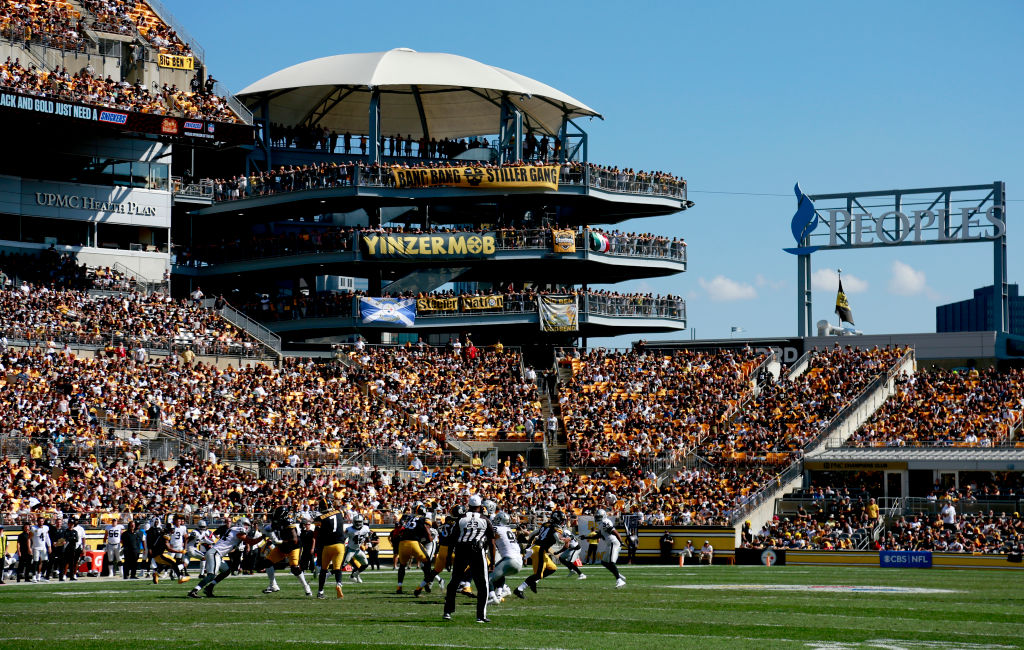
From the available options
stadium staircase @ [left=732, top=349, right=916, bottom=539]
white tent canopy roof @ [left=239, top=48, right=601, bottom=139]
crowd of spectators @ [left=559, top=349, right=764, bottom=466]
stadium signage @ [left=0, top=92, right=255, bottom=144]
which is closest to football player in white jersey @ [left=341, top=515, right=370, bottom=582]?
stadium staircase @ [left=732, top=349, right=916, bottom=539]

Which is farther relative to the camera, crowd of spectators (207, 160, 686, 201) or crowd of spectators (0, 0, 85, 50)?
crowd of spectators (207, 160, 686, 201)

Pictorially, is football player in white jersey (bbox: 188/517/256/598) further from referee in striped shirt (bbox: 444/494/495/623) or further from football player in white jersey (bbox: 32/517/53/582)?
football player in white jersey (bbox: 32/517/53/582)

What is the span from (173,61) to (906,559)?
116 feet

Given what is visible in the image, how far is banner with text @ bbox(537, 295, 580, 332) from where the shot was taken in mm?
55469

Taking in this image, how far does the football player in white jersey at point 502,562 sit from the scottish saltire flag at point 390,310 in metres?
33.8

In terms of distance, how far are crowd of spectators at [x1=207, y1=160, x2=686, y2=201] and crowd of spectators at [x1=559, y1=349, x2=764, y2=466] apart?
24.4ft

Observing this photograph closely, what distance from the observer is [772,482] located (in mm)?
44156

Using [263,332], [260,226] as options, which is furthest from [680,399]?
[260,226]

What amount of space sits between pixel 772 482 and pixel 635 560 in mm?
6448

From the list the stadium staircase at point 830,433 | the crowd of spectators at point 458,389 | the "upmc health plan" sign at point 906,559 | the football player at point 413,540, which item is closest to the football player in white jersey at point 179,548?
the football player at point 413,540

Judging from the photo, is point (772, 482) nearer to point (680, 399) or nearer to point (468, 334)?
point (680, 399)

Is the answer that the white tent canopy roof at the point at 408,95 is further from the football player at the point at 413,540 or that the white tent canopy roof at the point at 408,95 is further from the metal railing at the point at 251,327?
the football player at the point at 413,540

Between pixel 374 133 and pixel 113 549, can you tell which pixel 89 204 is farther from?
pixel 113 549

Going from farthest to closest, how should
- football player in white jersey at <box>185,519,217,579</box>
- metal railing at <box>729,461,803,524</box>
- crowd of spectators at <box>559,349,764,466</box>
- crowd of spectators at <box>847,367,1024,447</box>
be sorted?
1. crowd of spectators at <box>559,349,764,466</box>
2. crowd of spectators at <box>847,367,1024,447</box>
3. metal railing at <box>729,461,803,524</box>
4. football player in white jersey at <box>185,519,217,579</box>
